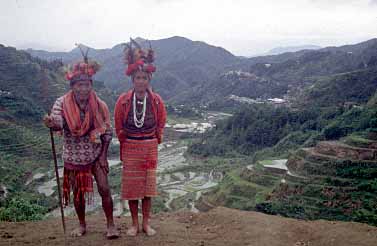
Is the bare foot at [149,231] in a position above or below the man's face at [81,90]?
below

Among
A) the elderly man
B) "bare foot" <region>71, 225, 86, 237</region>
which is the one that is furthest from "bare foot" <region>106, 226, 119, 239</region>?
"bare foot" <region>71, 225, 86, 237</region>

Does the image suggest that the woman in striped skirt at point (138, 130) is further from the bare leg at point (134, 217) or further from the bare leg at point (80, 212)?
the bare leg at point (80, 212)

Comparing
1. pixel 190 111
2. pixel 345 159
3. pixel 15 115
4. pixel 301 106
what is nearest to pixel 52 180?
pixel 15 115

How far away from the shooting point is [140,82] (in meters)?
4.57

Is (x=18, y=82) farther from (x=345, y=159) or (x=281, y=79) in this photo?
(x=281, y=79)

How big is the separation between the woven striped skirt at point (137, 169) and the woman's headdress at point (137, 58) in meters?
0.72

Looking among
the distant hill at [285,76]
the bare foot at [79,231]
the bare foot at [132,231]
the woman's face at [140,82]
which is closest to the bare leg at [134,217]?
the bare foot at [132,231]

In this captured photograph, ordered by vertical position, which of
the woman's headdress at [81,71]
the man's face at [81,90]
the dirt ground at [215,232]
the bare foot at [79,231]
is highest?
the woman's headdress at [81,71]

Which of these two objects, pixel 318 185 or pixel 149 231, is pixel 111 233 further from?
pixel 318 185

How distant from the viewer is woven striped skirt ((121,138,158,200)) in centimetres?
459

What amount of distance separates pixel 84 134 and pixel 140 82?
2.53ft

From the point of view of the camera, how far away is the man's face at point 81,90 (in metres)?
4.36

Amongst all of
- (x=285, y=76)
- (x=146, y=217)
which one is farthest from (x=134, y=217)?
(x=285, y=76)

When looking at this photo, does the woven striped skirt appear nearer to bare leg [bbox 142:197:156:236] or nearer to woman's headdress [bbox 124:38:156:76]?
bare leg [bbox 142:197:156:236]
